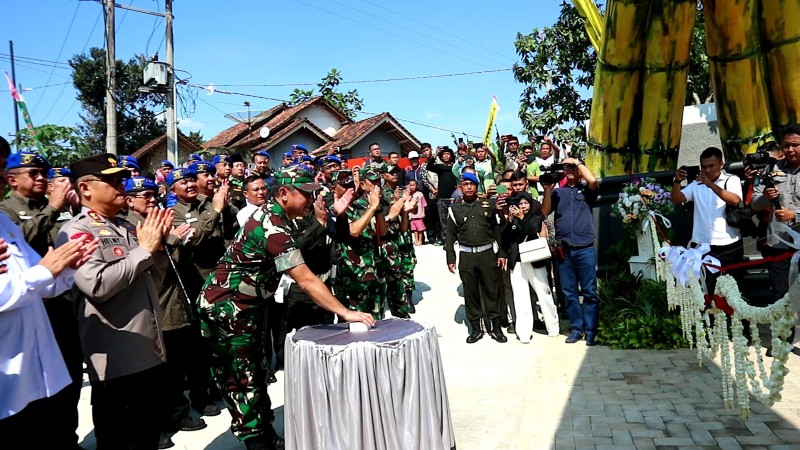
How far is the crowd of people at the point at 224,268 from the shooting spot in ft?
8.95

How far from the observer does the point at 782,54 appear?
6238 mm

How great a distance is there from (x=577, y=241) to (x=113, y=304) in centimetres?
458

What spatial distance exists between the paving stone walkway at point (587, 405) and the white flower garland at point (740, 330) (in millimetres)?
225

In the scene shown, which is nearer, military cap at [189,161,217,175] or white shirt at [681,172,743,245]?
white shirt at [681,172,743,245]

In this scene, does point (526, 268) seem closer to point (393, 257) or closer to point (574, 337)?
point (574, 337)

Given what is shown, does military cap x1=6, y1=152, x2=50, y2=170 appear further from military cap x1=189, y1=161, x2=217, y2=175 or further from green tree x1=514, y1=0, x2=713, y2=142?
green tree x1=514, y1=0, x2=713, y2=142

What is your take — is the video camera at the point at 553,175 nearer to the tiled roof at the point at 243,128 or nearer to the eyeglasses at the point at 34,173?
the eyeglasses at the point at 34,173

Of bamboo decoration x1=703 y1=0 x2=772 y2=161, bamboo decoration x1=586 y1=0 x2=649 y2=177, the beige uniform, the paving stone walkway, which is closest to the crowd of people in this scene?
the beige uniform

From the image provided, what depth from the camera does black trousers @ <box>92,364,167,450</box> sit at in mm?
2945

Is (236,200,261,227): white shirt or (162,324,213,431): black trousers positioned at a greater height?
(236,200,261,227): white shirt

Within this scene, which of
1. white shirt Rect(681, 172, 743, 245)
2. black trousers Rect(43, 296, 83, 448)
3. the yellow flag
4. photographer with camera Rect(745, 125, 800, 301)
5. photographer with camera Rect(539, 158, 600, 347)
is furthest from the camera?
the yellow flag

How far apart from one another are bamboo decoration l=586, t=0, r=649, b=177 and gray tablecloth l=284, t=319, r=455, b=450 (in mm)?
4849

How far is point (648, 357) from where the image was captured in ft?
18.2

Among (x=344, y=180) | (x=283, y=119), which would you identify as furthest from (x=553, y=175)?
(x=283, y=119)
